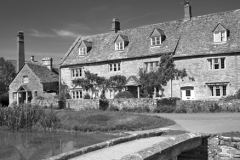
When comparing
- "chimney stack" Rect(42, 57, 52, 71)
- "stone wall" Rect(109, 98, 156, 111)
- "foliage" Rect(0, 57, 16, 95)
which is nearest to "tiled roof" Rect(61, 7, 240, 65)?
"chimney stack" Rect(42, 57, 52, 71)

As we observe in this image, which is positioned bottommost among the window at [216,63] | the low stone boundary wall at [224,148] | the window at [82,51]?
the low stone boundary wall at [224,148]

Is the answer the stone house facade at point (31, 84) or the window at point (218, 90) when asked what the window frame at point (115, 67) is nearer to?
the stone house facade at point (31, 84)

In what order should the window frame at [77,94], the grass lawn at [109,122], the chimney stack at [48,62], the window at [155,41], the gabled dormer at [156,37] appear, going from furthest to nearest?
the chimney stack at [48,62]
the window frame at [77,94]
the window at [155,41]
the gabled dormer at [156,37]
the grass lawn at [109,122]

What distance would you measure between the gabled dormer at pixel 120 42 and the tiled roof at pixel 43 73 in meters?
11.8

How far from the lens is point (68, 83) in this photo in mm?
42094

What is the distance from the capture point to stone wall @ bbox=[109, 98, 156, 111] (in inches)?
1076

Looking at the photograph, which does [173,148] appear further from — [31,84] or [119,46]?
[31,84]

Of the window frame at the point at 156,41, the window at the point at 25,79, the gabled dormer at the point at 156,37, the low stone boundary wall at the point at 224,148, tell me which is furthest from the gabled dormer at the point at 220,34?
the window at the point at 25,79

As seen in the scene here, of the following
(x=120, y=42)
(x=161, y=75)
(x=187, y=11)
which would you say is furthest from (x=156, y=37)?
(x=161, y=75)

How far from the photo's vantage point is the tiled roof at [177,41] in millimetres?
32531

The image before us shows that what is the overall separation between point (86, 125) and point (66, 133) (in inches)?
54.4

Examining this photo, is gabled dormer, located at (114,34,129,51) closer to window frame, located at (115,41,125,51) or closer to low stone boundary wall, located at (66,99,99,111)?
window frame, located at (115,41,125,51)

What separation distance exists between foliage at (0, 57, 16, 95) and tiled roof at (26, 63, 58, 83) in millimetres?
9366

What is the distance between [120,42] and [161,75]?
8295 mm
